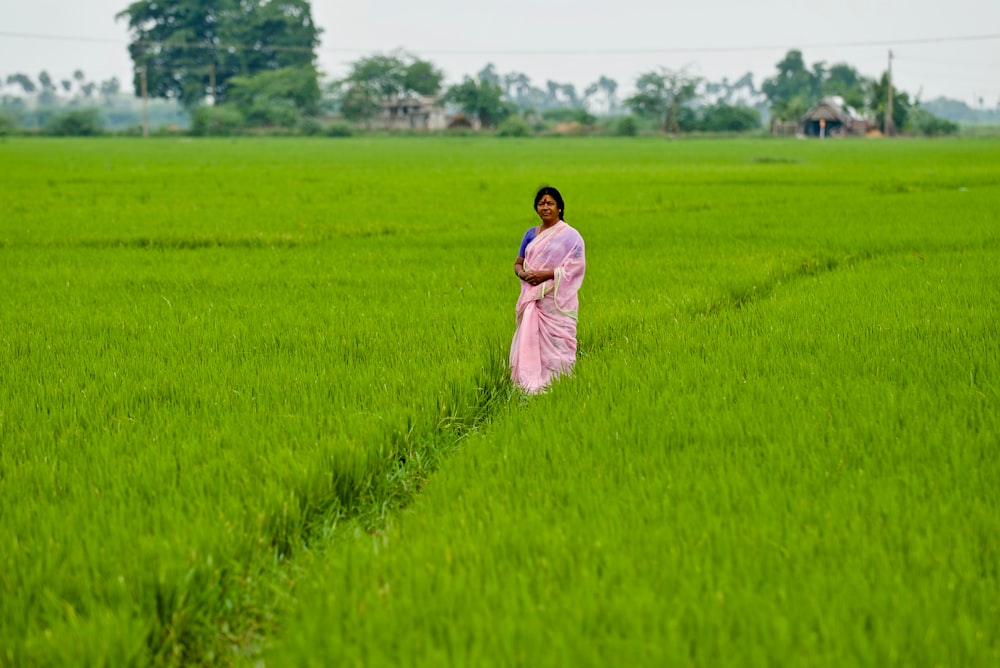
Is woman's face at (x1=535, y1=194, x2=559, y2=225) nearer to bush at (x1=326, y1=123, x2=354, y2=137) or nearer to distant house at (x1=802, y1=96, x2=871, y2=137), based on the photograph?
bush at (x1=326, y1=123, x2=354, y2=137)

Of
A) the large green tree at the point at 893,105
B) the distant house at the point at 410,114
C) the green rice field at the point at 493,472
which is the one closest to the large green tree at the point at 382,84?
Answer: the distant house at the point at 410,114

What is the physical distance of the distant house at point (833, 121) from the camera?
7269 cm

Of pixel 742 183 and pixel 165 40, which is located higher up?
pixel 165 40

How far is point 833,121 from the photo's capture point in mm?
73000

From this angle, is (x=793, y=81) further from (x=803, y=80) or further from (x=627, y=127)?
(x=627, y=127)

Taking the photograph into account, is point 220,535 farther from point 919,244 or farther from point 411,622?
point 919,244

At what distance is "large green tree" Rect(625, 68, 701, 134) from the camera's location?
251ft

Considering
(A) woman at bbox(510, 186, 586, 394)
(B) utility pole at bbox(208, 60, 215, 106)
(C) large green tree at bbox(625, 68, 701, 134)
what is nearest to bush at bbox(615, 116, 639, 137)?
(C) large green tree at bbox(625, 68, 701, 134)

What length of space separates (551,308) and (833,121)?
7339cm

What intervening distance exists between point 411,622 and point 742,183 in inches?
686

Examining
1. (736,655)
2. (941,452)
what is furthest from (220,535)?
(941,452)

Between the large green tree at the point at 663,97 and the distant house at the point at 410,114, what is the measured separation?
14539 mm

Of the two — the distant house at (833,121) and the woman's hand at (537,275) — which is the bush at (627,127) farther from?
the woman's hand at (537,275)

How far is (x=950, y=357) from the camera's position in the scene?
4.60 metres
